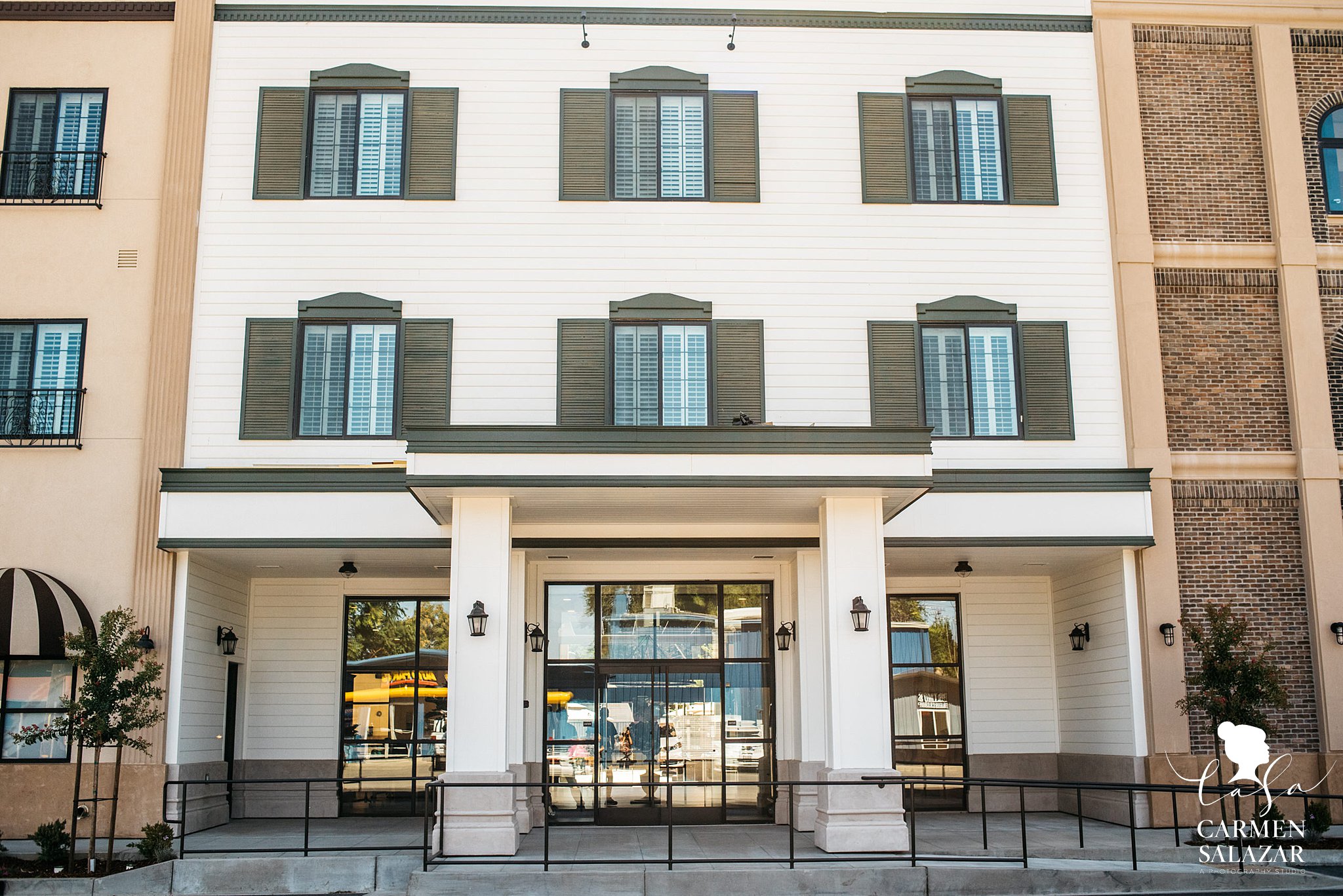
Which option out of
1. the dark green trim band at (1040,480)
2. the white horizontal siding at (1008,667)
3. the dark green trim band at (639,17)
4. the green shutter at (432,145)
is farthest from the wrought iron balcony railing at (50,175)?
the white horizontal siding at (1008,667)

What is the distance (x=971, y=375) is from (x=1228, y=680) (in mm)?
5079

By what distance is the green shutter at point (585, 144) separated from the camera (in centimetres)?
1725

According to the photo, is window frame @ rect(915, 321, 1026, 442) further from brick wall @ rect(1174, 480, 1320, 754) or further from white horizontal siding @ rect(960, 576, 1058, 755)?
white horizontal siding @ rect(960, 576, 1058, 755)

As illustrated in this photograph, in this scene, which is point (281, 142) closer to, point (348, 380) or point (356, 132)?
point (356, 132)

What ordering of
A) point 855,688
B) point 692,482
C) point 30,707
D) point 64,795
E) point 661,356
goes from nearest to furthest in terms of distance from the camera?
1. point 692,482
2. point 855,688
3. point 64,795
4. point 30,707
5. point 661,356

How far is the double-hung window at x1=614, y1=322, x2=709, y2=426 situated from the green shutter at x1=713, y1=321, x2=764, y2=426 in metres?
0.17

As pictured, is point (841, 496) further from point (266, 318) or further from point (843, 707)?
point (266, 318)

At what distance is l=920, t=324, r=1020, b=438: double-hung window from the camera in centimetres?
1692

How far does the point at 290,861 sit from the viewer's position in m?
13.0

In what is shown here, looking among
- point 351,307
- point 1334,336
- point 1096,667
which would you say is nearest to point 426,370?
point 351,307

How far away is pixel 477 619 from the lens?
13453 mm

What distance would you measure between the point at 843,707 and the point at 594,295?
6678mm

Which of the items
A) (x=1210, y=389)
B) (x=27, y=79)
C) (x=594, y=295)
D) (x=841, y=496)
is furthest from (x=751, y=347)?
(x=27, y=79)

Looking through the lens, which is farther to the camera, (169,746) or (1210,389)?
(1210,389)
